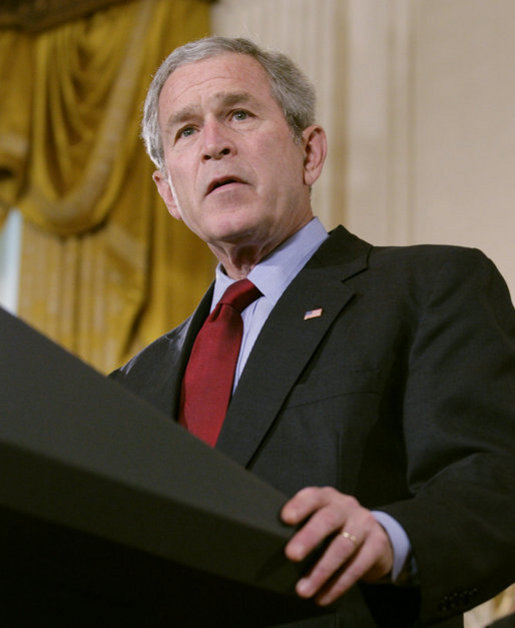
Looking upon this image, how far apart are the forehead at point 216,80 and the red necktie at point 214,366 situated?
426mm

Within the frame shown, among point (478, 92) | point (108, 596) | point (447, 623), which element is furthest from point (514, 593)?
point (108, 596)

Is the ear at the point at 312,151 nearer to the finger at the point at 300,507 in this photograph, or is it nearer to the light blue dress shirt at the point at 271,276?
the light blue dress shirt at the point at 271,276

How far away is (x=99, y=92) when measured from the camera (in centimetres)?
525

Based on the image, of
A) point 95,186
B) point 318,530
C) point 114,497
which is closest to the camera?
point 114,497

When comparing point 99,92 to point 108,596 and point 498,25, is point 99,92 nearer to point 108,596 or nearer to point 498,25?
point 498,25

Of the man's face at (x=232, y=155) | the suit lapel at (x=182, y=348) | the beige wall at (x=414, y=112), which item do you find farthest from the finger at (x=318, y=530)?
the beige wall at (x=414, y=112)

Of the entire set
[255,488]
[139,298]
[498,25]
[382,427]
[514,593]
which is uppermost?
[498,25]

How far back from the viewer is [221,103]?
185cm

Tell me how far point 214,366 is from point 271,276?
227mm

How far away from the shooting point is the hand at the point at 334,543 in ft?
2.26

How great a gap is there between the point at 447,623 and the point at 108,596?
0.62m

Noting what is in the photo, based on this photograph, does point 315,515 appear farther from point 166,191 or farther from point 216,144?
point 166,191

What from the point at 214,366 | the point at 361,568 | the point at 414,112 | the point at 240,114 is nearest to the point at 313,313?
the point at 214,366

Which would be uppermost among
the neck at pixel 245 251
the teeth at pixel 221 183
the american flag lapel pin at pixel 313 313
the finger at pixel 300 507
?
the teeth at pixel 221 183
